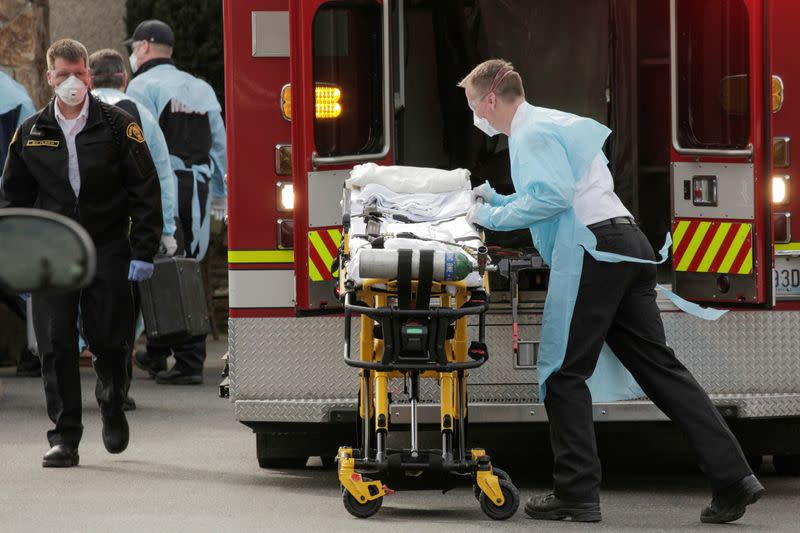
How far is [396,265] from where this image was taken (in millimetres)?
6535

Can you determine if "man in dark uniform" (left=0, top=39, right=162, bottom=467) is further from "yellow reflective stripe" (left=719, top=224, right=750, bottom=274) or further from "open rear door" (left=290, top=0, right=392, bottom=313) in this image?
"yellow reflective stripe" (left=719, top=224, right=750, bottom=274)

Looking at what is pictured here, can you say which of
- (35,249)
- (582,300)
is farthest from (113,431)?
(35,249)

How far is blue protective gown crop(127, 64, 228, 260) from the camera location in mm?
11945

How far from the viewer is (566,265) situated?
7020 mm

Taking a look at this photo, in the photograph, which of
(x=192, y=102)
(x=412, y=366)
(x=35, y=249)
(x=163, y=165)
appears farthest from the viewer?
(x=192, y=102)

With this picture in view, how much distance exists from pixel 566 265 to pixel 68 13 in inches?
412

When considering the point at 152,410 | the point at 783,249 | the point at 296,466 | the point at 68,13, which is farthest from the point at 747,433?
the point at 68,13

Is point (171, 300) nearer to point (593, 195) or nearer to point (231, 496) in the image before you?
point (231, 496)

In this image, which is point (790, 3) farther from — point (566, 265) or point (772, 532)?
point (772, 532)

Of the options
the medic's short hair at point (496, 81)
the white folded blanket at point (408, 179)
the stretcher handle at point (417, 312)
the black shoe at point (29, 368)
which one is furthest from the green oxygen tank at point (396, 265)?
the black shoe at point (29, 368)

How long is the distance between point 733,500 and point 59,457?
3.28 metres

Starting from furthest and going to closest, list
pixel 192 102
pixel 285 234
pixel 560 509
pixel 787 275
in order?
pixel 192 102, pixel 285 234, pixel 787 275, pixel 560 509

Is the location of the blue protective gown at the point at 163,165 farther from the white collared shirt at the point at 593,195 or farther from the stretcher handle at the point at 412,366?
the stretcher handle at the point at 412,366

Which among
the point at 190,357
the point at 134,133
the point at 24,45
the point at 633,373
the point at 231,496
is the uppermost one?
the point at 24,45
